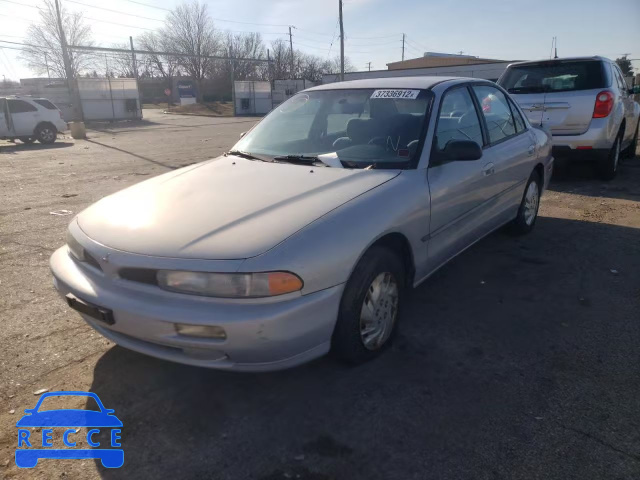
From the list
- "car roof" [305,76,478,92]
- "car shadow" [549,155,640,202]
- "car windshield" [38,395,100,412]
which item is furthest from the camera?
"car shadow" [549,155,640,202]

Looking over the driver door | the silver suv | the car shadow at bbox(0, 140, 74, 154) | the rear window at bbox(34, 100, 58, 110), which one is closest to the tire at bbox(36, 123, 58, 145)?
the car shadow at bbox(0, 140, 74, 154)

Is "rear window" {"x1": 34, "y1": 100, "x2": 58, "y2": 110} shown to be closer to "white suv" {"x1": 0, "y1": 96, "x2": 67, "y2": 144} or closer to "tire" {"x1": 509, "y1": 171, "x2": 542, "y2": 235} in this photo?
"white suv" {"x1": 0, "y1": 96, "x2": 67, "y2": 144}

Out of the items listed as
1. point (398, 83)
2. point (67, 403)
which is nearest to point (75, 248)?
point (67, 403)

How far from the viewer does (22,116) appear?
57.8ft

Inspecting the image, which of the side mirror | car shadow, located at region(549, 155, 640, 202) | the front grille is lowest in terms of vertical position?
car shadow, located at region(549, 155, 640, 202)

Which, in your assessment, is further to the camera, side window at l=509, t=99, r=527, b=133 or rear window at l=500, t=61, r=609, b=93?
rear window at l=500, t=61, r=609, b=93

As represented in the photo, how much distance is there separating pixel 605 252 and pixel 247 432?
407 cm

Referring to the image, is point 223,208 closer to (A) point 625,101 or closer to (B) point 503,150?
(B) point 503,150

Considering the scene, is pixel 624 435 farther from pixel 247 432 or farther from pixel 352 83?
pixel 352 83

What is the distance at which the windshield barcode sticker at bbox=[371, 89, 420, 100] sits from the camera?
365cm

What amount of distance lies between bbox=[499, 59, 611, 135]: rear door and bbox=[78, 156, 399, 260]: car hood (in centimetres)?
519

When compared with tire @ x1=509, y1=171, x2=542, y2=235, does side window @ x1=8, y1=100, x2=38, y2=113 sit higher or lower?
higher

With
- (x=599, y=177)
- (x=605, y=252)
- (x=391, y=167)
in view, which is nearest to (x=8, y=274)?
(x=391, y=167)

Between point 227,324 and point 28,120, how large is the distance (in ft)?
63.0
